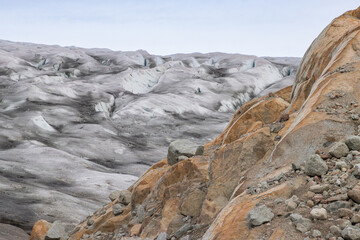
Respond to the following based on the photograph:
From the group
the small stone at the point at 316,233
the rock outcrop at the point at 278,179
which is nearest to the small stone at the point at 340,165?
the rock outcrop at the point at 278,179

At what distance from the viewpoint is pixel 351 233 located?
5.52m

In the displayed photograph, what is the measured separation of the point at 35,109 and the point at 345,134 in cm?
7079

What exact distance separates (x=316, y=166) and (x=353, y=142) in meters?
1.03

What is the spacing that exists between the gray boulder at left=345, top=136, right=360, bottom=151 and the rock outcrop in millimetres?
20

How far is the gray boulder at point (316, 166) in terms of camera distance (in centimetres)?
748

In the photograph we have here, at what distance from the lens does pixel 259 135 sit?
10945mm

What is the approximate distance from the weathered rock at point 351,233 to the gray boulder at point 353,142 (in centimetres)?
261

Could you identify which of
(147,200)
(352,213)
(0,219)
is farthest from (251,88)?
(352,213)

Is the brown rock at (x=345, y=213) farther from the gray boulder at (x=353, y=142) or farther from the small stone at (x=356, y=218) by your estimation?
the gray boulder at (x=353, y=142)

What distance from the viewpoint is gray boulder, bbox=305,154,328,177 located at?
7.48 metres

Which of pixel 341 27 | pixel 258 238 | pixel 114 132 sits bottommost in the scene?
pixel 114 132

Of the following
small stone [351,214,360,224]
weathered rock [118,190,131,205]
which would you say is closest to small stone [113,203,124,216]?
weathered rock [118,190,131,205]

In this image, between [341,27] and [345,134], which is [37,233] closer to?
[345,134]

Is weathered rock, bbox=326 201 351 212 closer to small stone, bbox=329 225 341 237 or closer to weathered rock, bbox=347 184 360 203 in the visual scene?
weathered rock, bbox=347 184 360 203
